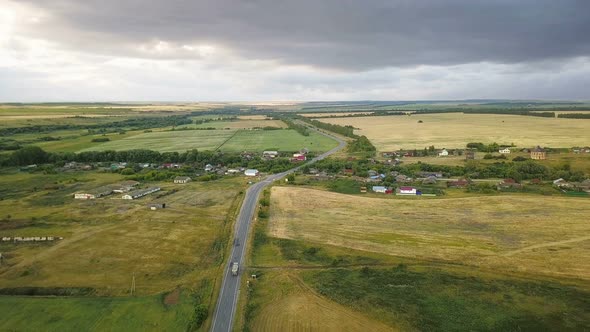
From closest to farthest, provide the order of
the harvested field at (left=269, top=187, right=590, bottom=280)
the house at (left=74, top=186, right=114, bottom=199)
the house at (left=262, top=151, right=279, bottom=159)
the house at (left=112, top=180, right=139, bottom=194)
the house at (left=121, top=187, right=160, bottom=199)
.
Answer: the harvested field at (left=269, top=187, right=590, bottom=280) → the house at (left=121, top=187, right=160, bottom=199) → the house at (left=74, top=186, right=114, bottom=199) → the house at (left=112, top=180, right=139, bottom=194) → the house at (left=262, top=151, right=279, bottom=159)

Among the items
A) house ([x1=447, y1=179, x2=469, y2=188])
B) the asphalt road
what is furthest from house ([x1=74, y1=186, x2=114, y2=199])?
house ([x1=447, y1=179, x2=469, y2=188])

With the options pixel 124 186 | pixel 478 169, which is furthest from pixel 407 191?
pixel 124 186

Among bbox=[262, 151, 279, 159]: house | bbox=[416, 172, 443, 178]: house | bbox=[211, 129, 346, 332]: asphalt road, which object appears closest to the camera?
bbox=[211, 129, 346, 332]: asphalt road

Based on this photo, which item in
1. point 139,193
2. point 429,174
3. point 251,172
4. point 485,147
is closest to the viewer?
point 139,193

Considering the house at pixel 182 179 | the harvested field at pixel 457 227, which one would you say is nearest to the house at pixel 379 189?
the harvested field at pixel 457 227

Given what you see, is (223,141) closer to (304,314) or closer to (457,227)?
(457,227)

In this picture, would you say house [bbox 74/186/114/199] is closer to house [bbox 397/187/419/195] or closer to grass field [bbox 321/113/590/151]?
house [bbox 397/187/419/195]

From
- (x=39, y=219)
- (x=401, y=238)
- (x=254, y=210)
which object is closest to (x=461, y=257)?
(x=401, y=238)
